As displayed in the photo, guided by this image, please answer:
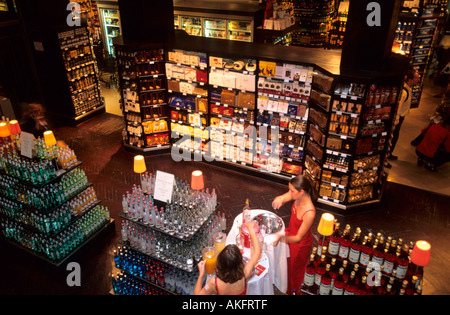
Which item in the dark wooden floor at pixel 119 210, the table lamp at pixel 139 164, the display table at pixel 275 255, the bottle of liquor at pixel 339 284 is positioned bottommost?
the dark wooden floor at pixel 119 210

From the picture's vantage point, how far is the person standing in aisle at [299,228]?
176 inches

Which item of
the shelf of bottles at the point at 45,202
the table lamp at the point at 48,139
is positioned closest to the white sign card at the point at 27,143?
the shelf of bottles at the point at 45,202

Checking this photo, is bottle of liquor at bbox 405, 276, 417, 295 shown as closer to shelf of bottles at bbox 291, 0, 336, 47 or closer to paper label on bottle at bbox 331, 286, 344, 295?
paper label on bottle at bbox 331, 286, 344, 295

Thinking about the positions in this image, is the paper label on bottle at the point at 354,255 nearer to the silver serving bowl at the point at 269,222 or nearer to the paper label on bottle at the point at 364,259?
the paper label on bottle at the point at 364,259

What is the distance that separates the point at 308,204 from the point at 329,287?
1076 millimetres

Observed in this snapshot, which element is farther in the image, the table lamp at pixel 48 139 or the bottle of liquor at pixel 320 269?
the table lamp at pixel 48 139

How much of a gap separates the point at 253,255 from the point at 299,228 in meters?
0.88

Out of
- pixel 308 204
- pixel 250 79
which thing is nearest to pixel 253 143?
pixel 250 79

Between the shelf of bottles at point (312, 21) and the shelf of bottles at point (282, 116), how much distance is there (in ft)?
27.3

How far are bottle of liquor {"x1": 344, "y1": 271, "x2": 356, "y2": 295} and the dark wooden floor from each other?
2.28 meters

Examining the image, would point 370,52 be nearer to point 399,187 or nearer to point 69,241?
point 399,187

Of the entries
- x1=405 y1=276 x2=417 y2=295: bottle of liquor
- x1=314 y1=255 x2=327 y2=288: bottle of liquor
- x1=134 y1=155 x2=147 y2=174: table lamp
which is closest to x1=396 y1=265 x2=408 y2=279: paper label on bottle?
x1=405 y1=276 x2=417 y2=295: bottle of liquor

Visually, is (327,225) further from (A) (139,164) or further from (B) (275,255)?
(A) (139,164)

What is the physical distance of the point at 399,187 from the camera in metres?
7.68
